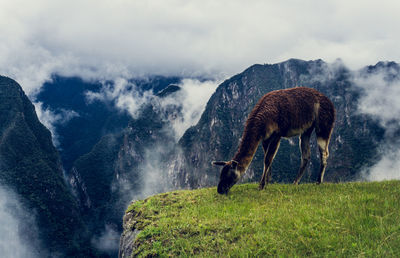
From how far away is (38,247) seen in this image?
13162cm

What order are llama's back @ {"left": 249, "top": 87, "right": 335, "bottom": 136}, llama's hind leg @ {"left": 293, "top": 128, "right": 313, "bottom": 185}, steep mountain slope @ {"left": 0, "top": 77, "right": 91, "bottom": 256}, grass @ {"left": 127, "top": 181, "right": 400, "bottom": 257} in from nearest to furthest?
grass @ {"left": 127, "top": 181, "right": 400, "bottom": 257} → llama's back @ {"left": 249, "top": 87, "right": 335, "bottom": 136} → llama's hind leg @ {"left": 293, "top": 128, "right": 313, "bottom": 185} → steep mountain slope @ {"left": 0, "top": 77, "right": 91, "bottom": 256}

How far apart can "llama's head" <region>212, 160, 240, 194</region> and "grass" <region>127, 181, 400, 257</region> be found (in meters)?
0.69

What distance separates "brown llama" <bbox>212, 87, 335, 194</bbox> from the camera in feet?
28.9

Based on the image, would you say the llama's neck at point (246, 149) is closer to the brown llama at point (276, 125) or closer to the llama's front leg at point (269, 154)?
the brown llama at point (276, 125)

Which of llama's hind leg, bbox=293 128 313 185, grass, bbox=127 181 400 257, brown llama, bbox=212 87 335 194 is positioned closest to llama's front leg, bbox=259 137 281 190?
brown llama, bbox=212 87 335 194

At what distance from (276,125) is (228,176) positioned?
240 cm

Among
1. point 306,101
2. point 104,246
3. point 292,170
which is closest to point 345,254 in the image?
point 306,101

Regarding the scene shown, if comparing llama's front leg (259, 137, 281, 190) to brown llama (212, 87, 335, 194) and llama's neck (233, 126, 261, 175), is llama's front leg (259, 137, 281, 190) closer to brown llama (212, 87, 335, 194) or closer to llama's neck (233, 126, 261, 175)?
brown llama (212, 87, 335, 194)

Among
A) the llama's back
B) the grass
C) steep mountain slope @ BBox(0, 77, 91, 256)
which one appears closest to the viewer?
the grass

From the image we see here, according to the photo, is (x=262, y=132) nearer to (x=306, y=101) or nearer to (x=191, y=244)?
(x=306, y=101)

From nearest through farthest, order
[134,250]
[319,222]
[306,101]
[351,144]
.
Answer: [319,222], [134,250], [306,101], [351,144]

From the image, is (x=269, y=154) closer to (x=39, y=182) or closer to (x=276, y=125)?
(x=276, y=125)

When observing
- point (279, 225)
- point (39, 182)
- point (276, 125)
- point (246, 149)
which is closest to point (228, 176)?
point (246, 149)

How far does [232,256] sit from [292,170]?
149m
